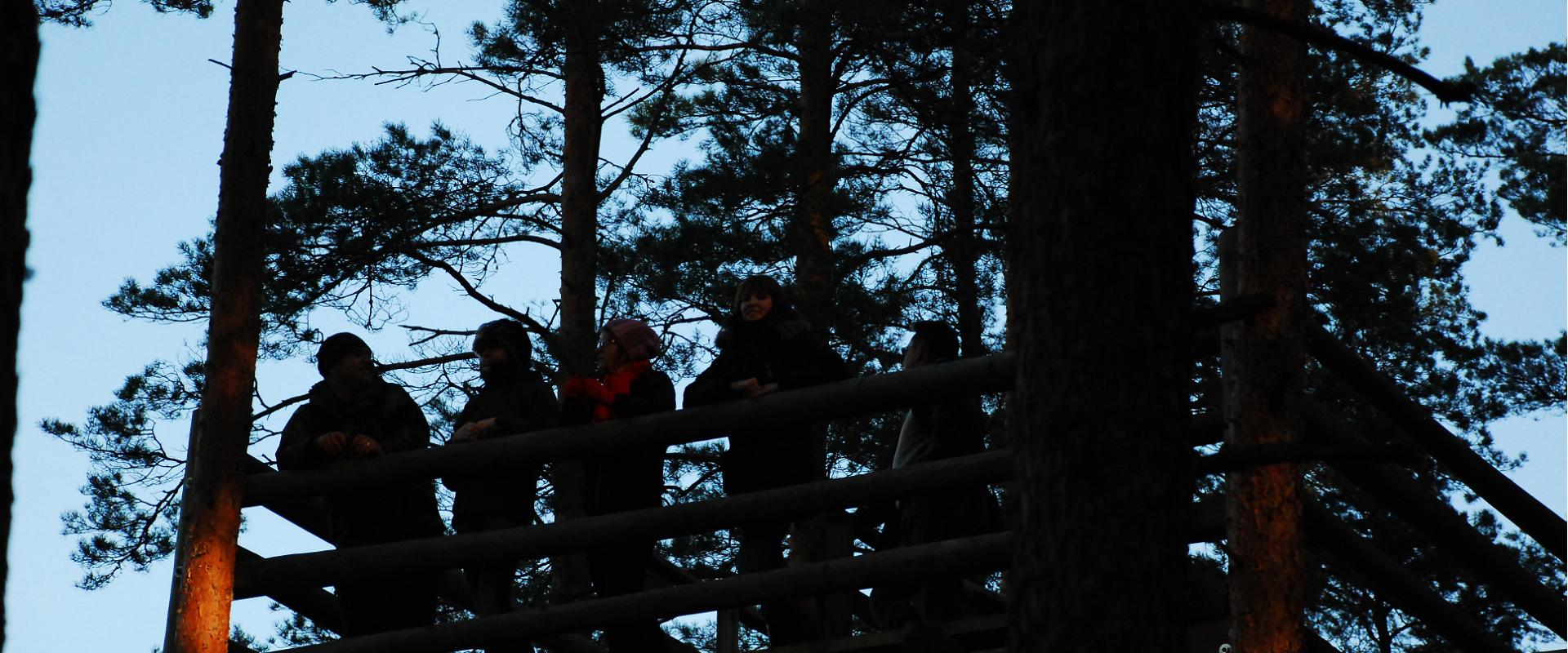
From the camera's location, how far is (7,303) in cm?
262

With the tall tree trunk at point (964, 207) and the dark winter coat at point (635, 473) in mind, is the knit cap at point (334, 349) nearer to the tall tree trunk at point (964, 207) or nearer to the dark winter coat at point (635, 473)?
the dark winter coat at point (635, 473)

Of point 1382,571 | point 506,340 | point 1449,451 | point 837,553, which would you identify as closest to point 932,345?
point 837,553

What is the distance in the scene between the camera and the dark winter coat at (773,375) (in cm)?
613

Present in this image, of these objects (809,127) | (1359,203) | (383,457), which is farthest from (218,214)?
(1359,203)

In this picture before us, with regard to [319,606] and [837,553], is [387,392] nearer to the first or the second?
[319,606]

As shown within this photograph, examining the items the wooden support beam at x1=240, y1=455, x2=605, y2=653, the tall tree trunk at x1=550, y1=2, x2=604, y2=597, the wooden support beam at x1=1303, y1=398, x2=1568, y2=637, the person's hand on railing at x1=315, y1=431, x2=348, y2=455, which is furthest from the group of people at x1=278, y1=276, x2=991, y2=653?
the tall tree trunk at x1=550, y1=2, x2=604, y2=597

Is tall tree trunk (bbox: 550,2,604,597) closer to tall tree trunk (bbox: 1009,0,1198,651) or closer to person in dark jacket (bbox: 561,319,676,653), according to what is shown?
person in dark jacket (bbox: 561,319,676,653)

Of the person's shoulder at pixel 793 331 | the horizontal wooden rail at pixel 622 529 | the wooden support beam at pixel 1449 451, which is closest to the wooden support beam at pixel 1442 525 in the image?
the wooden support beam at pixel 1449 451

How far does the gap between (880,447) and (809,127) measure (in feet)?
8.47

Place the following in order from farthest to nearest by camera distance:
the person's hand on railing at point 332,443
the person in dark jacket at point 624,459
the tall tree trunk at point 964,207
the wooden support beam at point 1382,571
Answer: the tall tree trunk at point 964,207 → the person's hand on railing at point 332,443 → the person in dark jacket at point 624,459 → the wooden support beam at point 1382,571

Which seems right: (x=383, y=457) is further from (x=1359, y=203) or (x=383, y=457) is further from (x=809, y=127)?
(x=1359, y=203)

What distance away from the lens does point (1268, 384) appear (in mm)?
5230

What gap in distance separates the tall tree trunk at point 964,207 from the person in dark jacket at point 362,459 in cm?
636

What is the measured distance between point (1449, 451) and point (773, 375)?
2417 millimetres
